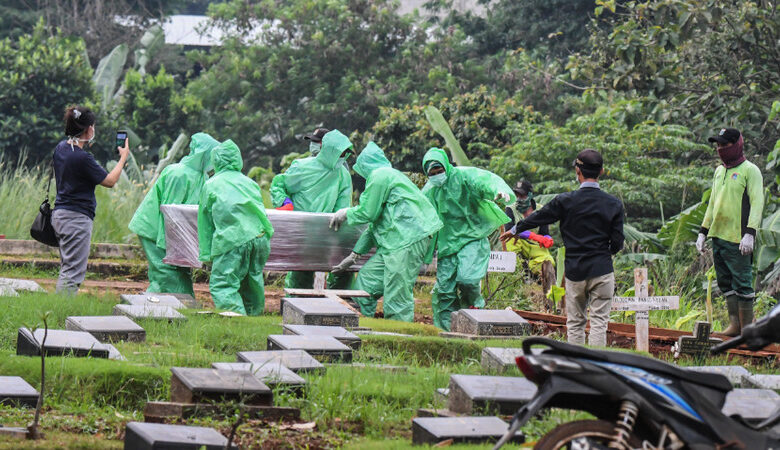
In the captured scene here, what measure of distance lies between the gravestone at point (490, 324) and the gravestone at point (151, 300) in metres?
2.50

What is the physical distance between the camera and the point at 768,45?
1526cm

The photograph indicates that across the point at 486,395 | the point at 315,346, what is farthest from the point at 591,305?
the point at 486,395

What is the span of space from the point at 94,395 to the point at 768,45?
11.6m

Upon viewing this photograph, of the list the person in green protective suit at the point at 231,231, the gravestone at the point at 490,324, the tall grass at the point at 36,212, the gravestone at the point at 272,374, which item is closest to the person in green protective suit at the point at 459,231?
the person in green protective suit at the point at 231,231

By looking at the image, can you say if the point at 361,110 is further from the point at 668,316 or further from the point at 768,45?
the point at 668,316

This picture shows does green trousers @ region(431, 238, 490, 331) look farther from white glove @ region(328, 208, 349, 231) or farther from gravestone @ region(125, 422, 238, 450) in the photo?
gravestone @ region(125, 422, 238, 450)

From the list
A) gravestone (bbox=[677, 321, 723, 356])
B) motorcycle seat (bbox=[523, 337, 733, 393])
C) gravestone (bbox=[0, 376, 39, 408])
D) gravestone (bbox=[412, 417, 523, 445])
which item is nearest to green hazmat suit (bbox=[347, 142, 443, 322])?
gravestone (bbox=[677, 321, 723, 356])

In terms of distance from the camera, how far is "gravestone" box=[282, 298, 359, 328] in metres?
9.34

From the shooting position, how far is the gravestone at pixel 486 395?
5.78 m

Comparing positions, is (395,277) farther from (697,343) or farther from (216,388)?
(216,388)

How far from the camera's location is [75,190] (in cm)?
995

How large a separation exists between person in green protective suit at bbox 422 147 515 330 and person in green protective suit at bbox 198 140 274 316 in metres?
1.79

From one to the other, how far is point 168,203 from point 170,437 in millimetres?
8095

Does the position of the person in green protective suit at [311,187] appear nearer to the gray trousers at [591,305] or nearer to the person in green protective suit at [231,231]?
the person in green protective suit at [231,231]
